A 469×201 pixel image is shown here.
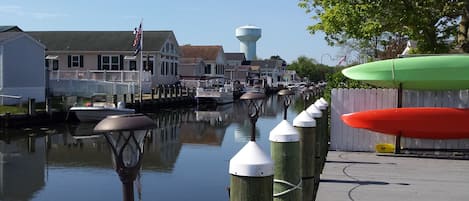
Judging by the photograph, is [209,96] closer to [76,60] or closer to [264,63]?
[76,60]

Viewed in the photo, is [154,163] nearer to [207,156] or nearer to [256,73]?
[207,156]

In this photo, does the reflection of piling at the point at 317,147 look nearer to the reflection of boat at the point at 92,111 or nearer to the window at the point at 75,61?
the reflection of boat at the point at 92,111

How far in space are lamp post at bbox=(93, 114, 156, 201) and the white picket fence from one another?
8.69 metres

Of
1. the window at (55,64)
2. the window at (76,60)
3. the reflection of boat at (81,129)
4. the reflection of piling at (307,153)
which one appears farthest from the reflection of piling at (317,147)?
the window at (55,64)

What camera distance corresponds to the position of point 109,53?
50.8m

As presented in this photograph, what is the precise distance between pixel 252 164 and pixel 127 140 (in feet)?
2.78

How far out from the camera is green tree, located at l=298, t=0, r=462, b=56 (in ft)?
48.4

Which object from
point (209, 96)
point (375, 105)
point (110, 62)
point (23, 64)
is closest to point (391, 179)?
point (375, 105)

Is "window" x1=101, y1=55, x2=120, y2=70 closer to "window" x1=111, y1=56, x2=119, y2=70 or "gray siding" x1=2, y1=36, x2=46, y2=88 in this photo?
"window" x1=111, y1=56, x2=119, y2=70

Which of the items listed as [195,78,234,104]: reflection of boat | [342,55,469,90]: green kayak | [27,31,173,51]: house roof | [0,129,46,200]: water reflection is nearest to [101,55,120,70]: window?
[27,31,173,51]: house roof

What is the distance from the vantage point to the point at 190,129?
26609mm

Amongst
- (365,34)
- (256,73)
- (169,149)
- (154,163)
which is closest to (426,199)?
(365,34)

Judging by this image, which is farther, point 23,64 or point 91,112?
point 23,64

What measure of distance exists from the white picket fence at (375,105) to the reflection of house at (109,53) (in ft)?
127
